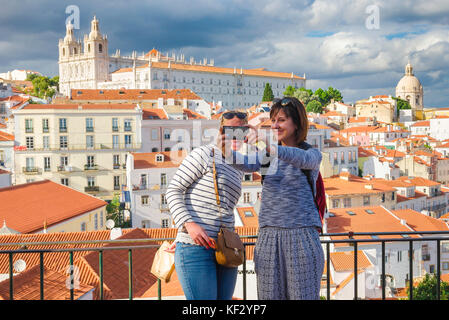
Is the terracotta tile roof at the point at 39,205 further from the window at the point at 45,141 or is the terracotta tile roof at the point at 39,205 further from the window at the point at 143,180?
the window at the point at 45,141

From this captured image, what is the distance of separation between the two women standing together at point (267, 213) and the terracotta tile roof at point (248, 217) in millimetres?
24761

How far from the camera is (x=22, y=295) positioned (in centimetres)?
916

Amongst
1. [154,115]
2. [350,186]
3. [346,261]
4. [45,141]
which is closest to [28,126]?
[45,141]

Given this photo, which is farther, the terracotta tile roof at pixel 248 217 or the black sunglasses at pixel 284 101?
the terracotta tile roof at pixel 248 217

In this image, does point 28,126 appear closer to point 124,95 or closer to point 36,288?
point 124,95

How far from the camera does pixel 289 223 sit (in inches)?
108

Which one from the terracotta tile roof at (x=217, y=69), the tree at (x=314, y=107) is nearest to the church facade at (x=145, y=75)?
the terracotta tile roof at (x=217, y=69)

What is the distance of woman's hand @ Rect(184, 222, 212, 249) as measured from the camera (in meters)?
2.80

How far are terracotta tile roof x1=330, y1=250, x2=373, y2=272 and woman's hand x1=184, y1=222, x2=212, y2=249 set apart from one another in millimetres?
18936

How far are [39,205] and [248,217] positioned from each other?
12.0 metres

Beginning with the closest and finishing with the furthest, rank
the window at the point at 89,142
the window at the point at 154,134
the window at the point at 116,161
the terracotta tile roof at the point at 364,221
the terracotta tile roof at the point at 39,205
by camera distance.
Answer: the terracotta tile roof at the point at 39,205, the terracotta tile roof at the point at 364,221, the window at the point at 89,142, the window at the point at 116,161, the window at the point at 154,134

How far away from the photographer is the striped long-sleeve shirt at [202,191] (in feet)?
9.23
